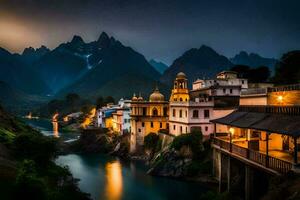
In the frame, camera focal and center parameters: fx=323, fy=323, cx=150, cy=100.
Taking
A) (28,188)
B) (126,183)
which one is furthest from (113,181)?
(28,188)

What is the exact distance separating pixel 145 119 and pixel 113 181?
72.4 feet

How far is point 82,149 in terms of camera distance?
7656cm

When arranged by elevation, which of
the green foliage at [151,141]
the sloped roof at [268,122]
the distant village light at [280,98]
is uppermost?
the distant village light at [280,98]

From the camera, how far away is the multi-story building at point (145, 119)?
67.9 metres

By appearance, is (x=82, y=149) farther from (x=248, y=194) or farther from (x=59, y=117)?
(x=59, y=117)

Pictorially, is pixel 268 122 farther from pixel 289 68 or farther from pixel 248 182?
pixel 289 68

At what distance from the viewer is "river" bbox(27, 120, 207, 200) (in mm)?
40719

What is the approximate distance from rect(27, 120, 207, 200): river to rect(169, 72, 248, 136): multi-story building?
1038 cm

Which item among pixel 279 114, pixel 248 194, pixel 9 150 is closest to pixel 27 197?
pixel 9 150

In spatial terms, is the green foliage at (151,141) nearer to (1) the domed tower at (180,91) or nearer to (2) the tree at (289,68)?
(1) the domed tower at (180,91)

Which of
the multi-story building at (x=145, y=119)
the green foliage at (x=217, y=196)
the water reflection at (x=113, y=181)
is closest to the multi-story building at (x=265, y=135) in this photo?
the green foliage at (x=217, y=196)

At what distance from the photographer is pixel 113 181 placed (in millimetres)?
48281

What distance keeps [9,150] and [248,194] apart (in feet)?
77.6

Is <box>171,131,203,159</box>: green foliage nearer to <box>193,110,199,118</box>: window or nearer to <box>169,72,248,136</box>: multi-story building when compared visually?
<box>169,72,248,136</box>: multi-story building
